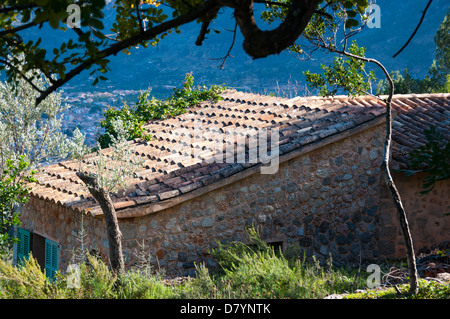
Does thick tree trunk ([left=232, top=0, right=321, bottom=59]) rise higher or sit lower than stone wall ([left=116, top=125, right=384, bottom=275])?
higher

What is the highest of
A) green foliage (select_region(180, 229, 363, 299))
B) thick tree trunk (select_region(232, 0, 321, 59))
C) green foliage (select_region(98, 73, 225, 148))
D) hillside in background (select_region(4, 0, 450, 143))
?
hillside in background (select_region(4, 0, 450, 143))

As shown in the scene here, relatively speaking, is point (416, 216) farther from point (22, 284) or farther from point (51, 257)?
point (22, 284)

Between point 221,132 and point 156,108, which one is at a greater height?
point 156,108

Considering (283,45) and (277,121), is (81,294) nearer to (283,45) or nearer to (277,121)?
(283,45)

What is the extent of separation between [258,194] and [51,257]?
404 centimetres

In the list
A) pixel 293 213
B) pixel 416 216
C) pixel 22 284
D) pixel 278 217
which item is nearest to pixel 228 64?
pixel 416 216

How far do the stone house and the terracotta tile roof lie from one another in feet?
0.11

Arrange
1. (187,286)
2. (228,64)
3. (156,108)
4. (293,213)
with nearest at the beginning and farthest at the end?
(187,286), (293,213), (156,108), (228,64)

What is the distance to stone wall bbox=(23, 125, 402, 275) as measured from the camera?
790 cm

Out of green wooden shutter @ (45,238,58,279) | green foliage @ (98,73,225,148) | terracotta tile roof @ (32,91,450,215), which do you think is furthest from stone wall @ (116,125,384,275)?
green foliage @ (98,73,225,148)

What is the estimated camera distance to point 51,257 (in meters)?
9.47

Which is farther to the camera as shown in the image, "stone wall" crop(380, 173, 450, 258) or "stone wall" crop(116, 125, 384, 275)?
"stone wall" crop(380, 173, 450, 258)

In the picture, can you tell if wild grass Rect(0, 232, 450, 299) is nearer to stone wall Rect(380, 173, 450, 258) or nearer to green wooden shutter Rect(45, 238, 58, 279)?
green wooden shutter Rect(45, 238, 58, 279)
